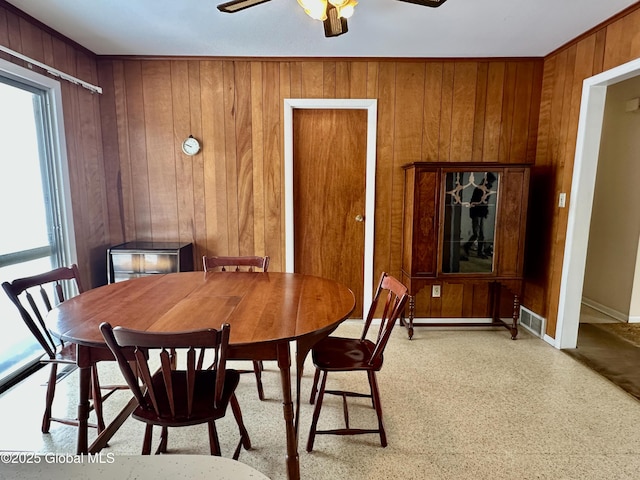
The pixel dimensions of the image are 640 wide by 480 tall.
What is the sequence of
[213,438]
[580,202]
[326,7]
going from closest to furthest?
[213,438] → [326,7] → [580,202]

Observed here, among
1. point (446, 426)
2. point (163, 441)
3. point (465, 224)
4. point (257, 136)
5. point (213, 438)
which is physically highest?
point (257, 136)

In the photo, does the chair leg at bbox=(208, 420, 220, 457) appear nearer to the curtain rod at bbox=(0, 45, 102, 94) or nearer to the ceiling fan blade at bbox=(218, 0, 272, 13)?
the ceiling fan blade at bbox=(218, 0, 272, 13)

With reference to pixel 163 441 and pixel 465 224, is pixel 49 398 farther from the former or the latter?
pixel 465 224

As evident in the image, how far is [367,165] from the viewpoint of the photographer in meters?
3.33

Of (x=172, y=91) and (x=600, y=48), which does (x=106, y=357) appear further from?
(x=600, y=48)

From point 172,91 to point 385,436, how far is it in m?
3.23

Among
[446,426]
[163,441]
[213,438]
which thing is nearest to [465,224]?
[446,426]

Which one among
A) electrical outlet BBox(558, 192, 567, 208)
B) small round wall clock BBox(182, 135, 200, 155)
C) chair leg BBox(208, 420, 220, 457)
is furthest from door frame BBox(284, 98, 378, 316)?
chair leg BBox(208, 420, 220, 457)

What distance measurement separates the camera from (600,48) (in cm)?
256

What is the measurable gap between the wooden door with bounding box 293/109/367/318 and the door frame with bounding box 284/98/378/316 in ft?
0.22

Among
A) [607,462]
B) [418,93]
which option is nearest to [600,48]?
[418,93]

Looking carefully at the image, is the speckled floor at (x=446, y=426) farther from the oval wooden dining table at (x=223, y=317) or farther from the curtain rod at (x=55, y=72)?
the curtain rod at (x=55, y=72)

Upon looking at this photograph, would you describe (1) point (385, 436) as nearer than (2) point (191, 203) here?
Yes

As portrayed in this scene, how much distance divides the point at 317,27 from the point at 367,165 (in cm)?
123
